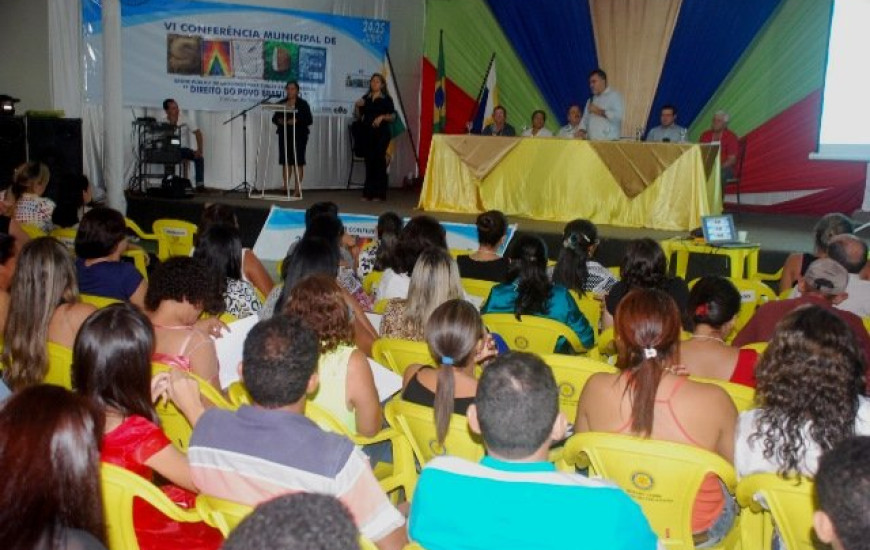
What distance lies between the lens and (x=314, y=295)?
3105 millimetres

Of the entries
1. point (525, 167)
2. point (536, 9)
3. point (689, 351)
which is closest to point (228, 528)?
point (689, 351)

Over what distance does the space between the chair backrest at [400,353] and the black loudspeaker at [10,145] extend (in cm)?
723

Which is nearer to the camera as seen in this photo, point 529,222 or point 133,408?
point 133,408

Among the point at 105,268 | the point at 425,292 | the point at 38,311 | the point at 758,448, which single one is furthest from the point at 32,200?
the point at 758,448

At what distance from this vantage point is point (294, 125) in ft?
35.1

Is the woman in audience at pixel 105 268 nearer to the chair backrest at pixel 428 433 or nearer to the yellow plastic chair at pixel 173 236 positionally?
the chair backrest at pixel 428 433

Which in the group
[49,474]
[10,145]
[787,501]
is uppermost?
[10,145]

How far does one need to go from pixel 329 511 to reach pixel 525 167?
27.1ft

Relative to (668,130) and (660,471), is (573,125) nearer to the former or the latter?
(668,130)

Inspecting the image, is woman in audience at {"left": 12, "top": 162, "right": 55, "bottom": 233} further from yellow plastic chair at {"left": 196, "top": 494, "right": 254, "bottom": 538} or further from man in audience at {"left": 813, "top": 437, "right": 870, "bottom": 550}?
man in audience at {"left": 813, "top": 437, "right": 870, "bottom": 550}

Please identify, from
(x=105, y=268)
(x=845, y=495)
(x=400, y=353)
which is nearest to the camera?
(x=845, y=495)

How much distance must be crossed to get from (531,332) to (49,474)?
2511 mm

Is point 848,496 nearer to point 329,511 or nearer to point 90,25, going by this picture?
point 329,511

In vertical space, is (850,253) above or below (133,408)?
above
